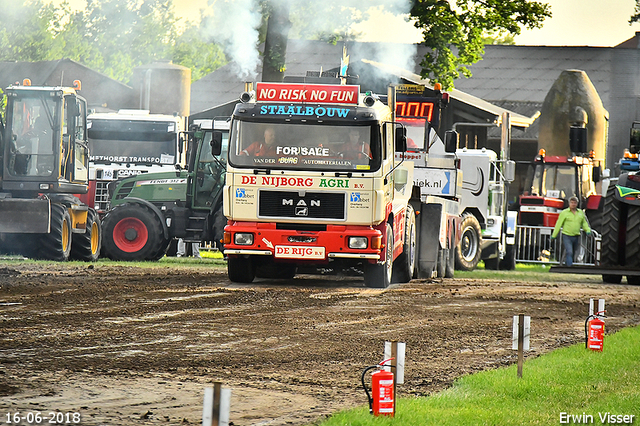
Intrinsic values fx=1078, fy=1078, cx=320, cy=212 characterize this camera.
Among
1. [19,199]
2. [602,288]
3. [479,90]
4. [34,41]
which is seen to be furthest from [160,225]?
[34,41]

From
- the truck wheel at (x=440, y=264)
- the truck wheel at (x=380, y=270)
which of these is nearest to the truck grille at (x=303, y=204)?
the truck wheel at (x=380, y=270)

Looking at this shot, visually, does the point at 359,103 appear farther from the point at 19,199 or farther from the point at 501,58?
the point at 501,58

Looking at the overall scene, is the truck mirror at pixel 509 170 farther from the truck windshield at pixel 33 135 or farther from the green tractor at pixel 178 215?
the truck windshield at pixel 33 135

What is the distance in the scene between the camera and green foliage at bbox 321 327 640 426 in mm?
6871

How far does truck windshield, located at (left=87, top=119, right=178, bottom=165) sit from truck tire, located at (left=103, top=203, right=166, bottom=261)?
4455 millimetres

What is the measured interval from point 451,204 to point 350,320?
388 inches

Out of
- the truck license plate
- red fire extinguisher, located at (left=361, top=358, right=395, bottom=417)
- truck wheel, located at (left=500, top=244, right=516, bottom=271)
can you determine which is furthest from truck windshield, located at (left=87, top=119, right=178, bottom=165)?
red fire extinguisher, located at (left=361, top=358, right=395, bottom=417)

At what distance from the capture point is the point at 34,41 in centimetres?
8794

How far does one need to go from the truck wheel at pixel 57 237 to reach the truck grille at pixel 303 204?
5.99 m

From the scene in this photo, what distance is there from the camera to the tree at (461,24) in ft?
96.6

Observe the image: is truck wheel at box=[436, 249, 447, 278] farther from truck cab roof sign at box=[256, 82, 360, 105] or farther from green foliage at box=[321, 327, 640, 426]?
green foliage at box=[321, 327, 640, 426]

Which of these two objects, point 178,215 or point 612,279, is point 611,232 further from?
point 178,215

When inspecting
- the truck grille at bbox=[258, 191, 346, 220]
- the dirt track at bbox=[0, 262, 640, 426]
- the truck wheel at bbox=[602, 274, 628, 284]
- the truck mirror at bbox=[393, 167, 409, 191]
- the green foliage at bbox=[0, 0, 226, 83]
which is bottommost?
the truck wheel at bbox=[602, 274, 628, 284]

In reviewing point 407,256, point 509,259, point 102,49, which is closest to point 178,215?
point 407,256
